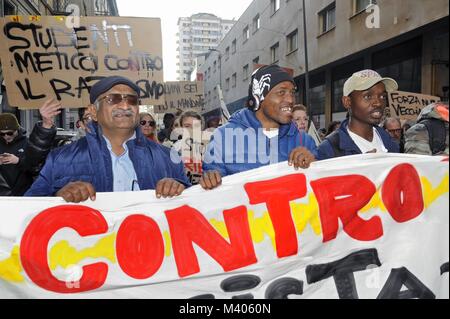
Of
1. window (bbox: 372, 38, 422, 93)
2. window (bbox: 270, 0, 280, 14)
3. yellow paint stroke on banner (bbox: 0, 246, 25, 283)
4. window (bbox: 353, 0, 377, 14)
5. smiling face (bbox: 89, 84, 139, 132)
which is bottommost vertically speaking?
yellow paint stroke on banner (bbox: 0, 246, 25, 283)

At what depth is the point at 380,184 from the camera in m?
2.09

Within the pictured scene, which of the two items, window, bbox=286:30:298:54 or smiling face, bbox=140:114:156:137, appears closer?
smiling face, bbox=140:114:156:137

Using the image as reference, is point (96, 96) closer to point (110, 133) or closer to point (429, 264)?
point (110, 133)

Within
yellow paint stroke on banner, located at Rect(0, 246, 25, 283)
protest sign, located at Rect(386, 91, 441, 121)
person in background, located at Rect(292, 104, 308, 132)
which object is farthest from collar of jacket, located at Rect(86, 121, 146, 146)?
protest sign, located at Rect(386, 91, 441, 121)

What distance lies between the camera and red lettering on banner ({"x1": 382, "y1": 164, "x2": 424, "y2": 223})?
78.5 inches

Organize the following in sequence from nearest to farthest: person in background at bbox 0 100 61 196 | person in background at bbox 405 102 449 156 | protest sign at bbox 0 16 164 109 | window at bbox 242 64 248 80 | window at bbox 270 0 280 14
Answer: person in background at bbox 405 102 449 156 → protest sign at bbox 0 16 164 109 → person in background at bbox 0 100 61 196 → window at bbox 270 0 280 14 → window at bbox 242 64 248 80

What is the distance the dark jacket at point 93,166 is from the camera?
7.39 ft

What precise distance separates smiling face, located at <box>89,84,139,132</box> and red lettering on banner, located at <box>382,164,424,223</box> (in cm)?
144

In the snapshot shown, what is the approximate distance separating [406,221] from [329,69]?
1741 cm

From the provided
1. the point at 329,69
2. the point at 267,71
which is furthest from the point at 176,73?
the point at 267,71

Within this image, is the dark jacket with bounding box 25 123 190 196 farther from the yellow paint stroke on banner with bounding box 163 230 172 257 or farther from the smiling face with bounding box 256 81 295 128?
the smiling face with bounding box 256 81 295 128

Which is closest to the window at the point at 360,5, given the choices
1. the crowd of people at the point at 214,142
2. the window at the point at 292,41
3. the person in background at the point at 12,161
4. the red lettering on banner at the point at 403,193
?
the window at the point at 292,41

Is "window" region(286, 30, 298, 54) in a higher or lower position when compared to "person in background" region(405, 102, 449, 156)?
higher

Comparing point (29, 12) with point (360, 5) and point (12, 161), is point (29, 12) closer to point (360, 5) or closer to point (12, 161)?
point (12, 161)
